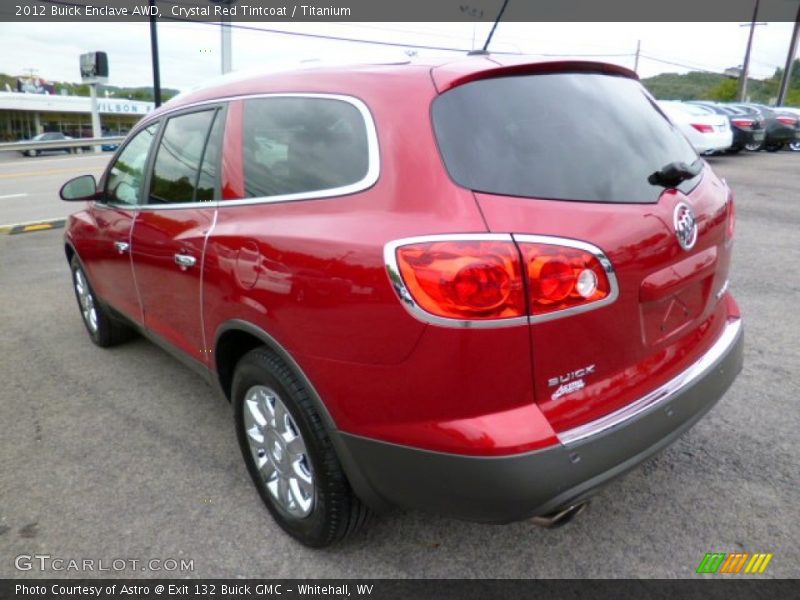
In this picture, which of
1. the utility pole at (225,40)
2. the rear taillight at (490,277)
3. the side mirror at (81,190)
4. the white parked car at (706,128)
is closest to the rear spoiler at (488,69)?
the rear taillight at (490,277)

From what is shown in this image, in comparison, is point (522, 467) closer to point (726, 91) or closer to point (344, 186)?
point (344, 186)

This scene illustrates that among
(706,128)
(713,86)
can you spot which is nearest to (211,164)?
(706,128)

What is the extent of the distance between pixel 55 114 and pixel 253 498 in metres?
64.7

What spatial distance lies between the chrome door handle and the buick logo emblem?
1908mm

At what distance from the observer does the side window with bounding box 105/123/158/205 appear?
3.48 metres

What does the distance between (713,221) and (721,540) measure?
3.99 feet

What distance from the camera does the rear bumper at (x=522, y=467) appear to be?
1.76 meters

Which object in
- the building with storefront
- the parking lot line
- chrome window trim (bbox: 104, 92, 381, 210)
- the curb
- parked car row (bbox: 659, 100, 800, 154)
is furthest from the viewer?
the building with storefront

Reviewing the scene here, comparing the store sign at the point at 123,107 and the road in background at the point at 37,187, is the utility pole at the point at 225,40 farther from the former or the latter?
the store sign at the point at 123,107

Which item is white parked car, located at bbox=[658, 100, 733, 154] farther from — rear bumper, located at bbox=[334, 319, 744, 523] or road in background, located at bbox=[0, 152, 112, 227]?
rear bumper, located at bbox=[334, 319, 744, 523]

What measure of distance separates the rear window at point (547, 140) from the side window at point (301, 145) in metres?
0.33

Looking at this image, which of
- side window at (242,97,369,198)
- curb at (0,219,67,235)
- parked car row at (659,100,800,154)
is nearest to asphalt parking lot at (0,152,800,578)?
side window at (242,97,369,198)
